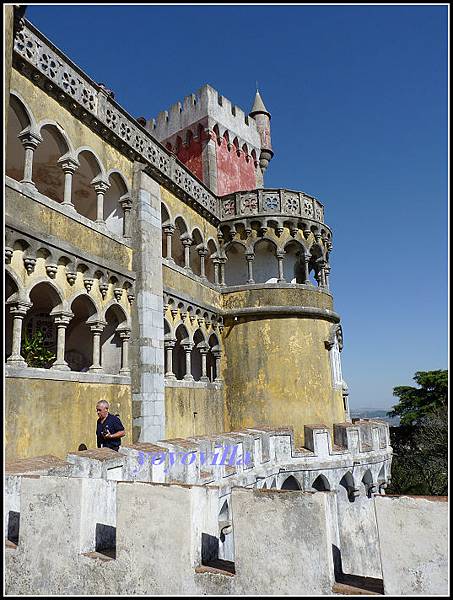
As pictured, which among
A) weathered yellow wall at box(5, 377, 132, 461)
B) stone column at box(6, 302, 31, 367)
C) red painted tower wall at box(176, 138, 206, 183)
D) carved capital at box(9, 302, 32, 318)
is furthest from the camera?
red painted tower wall at box(176, 138, 206, 183)

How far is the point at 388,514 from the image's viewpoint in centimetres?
287

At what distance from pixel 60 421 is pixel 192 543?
211 inches

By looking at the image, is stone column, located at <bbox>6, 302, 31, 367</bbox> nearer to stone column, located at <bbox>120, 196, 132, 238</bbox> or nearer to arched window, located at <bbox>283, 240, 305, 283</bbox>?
stone column, located at <bbox>120, 196, 132, 238</bbox>

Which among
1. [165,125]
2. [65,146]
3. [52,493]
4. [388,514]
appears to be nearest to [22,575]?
[52,493]

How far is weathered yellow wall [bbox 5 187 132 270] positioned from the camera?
7.64 meters

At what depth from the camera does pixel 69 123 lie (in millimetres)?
9234

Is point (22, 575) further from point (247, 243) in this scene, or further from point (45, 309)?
point (247, 243)

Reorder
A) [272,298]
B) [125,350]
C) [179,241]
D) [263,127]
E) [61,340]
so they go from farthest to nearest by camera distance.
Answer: [263,127] < [179,241] < [272,298] < [125,350] < [61,340]

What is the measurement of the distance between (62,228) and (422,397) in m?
35.2

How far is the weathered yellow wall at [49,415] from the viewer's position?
7.10 m

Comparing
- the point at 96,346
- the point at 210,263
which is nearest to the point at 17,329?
the point at 96,346

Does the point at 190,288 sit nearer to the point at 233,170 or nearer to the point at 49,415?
the point at 49,415

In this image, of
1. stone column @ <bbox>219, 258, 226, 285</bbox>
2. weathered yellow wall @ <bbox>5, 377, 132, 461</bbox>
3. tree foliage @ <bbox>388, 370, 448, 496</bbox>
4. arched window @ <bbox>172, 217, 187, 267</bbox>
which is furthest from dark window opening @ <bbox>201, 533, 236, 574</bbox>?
tree foliage @ <bbox>388, 370, 448, 496</bbox>

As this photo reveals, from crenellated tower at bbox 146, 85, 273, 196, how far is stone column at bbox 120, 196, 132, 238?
7.47 m
